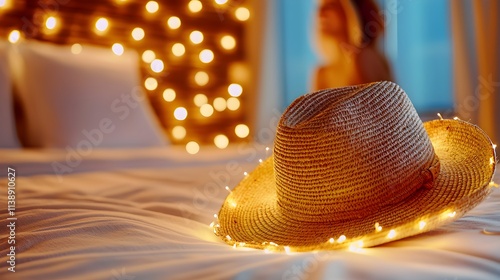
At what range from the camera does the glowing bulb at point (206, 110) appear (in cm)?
309

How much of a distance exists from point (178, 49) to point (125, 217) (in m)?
2.12

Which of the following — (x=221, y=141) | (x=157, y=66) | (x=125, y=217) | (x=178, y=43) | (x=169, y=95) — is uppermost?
(x=178, y=43)

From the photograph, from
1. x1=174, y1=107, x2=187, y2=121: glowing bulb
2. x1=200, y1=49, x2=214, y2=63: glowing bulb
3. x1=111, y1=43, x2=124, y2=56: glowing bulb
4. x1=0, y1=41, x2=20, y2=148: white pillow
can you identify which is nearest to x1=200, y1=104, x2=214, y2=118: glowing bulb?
x1=174, y1=107, x2=187, y2=121: glowing bulb

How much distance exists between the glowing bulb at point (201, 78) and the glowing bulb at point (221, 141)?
1.02 ft

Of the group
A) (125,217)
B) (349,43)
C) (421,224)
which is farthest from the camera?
(349,43)

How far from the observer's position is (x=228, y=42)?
10.5 ft

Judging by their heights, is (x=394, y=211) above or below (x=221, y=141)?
above

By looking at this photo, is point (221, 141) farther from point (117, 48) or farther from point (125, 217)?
point (125, 217)

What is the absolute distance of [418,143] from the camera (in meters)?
0.90

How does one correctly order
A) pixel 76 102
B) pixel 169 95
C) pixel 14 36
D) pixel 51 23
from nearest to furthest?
pixel 76 102 → pixel 14 36 → pixel 51 23 → pixel 169 95

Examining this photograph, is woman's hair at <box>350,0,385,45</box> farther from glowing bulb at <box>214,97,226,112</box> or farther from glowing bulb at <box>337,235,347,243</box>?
glowing bulb at <box>337,235,347,243</box>

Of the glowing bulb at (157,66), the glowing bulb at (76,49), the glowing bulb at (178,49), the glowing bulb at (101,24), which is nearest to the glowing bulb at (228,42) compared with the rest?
the glowing bulb at (178,49)

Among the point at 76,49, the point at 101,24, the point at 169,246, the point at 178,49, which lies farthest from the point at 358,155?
the point at 178,49

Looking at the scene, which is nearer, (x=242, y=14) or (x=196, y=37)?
(x=196, y=37)
